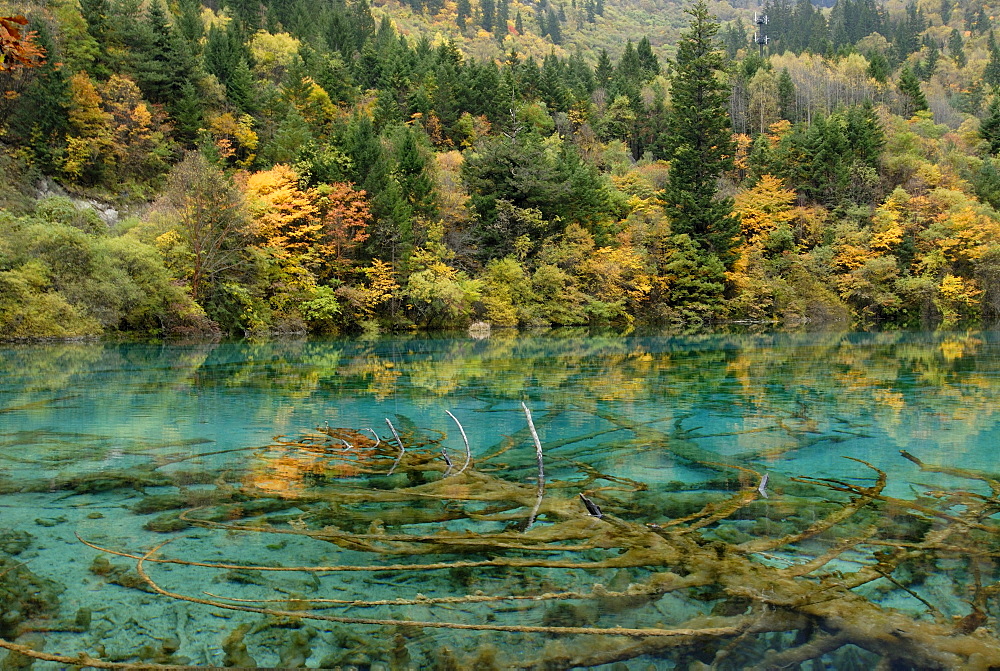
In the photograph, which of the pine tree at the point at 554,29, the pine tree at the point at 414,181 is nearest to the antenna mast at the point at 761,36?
the pine tree at the point at 554,29

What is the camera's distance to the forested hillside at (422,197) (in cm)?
2523

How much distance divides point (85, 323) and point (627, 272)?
25.7 m

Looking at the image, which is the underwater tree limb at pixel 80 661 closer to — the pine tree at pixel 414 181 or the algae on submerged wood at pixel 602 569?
the algae on submerged wood at pixel 602 569

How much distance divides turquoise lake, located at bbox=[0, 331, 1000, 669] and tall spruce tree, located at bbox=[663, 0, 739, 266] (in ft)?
96.9

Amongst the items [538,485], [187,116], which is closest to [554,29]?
[187,116]

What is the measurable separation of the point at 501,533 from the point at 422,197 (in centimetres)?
3110

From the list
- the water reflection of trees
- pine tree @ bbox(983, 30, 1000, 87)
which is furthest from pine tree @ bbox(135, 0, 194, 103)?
pine tree @ bbox(983, 30, 1000, 87)

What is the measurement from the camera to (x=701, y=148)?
130 ft

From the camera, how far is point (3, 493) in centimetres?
486

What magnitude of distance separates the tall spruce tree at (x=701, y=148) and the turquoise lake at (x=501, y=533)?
29534mm

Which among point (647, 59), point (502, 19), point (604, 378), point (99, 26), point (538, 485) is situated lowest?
point (604, 378)

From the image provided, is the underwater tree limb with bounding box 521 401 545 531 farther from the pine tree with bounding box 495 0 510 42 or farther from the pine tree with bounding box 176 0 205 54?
the pine tree with bounding box 495 0 510 42

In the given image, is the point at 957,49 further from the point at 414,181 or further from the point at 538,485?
the point at 538,485

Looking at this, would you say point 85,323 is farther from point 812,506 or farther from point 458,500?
point 812,506
